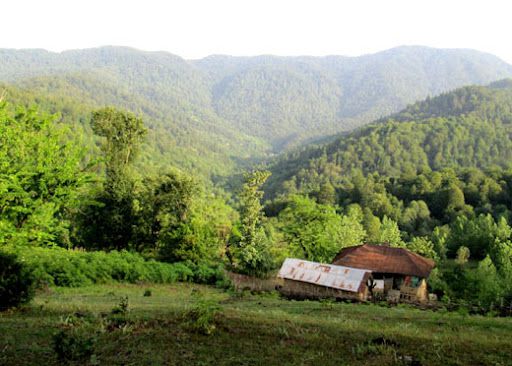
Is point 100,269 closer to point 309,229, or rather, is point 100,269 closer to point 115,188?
point 115,188

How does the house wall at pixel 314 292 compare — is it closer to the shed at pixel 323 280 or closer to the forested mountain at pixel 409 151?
the shed at pixel 323 280

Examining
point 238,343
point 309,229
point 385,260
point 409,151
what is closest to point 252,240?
point 309,229

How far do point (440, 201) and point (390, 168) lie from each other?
66.6 meters

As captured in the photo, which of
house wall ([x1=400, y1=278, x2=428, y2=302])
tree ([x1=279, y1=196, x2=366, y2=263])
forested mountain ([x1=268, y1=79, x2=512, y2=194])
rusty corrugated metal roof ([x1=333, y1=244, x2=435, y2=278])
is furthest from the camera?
forested mountain ([x1=268, y1=79, x2=512, y2=194])

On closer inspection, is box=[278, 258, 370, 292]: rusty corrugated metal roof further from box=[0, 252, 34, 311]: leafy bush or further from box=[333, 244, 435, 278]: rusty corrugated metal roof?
box=[0, 252, 34, 311]: leafy bush

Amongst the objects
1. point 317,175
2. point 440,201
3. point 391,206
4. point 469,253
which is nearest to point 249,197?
point 469,253

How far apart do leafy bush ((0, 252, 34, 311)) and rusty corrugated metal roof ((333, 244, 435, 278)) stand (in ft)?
105

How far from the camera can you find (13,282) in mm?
9148

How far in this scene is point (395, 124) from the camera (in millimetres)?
179625

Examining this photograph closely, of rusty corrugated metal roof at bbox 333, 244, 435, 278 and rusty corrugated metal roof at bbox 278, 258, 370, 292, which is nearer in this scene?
rusty corrugated metal roof at bbox 278, 258, 370, 292

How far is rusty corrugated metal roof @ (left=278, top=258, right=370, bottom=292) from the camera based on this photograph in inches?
1002

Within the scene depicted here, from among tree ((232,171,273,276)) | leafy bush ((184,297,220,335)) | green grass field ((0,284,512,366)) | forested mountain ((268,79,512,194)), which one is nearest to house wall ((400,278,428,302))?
tree ((232,171,273,276))

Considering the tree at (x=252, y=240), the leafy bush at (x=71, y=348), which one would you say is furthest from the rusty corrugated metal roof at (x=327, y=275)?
the leafy bush at (x=71, y=348)

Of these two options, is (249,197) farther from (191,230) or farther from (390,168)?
(390,168)
